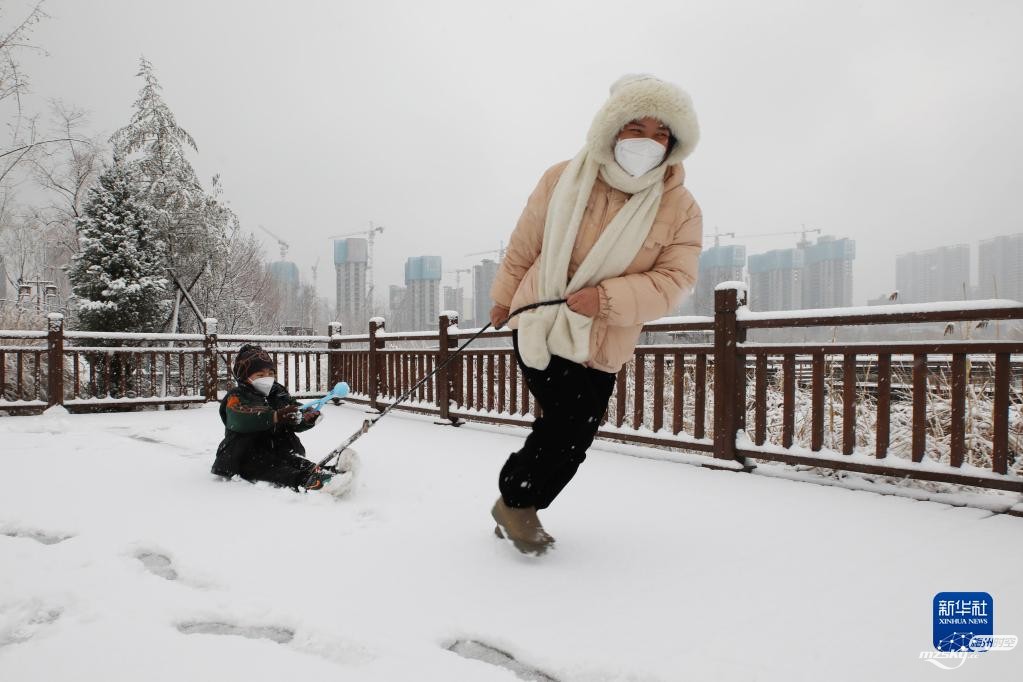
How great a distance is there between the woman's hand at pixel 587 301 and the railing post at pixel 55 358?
23.4ft

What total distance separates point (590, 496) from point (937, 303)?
82.3 inches

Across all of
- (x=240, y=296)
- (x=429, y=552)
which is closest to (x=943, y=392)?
(x=429, y=552)

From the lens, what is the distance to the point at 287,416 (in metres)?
2.92

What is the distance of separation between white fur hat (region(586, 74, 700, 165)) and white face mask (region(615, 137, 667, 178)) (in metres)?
0.04

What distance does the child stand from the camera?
9.46 ft

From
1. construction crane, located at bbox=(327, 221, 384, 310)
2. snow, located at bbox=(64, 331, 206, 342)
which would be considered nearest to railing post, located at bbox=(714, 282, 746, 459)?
snow, located at bbox=(64, 331, 206, 342)

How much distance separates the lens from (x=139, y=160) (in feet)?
39.6

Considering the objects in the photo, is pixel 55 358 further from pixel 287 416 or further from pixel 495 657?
pixel 495 657

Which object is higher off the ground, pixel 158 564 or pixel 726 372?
pixel 726 372

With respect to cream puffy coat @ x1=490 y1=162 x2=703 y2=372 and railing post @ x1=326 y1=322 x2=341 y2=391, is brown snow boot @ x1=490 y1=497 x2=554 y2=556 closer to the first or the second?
cream puffy coat @ x1=490 y1=162 x2=703 y2=372

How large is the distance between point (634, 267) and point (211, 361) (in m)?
7.41

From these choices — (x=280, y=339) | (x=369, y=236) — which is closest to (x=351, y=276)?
(x=369, y=236)

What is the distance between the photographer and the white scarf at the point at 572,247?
67.0 inches

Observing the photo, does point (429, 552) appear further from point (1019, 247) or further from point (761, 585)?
point (1019, 247)
